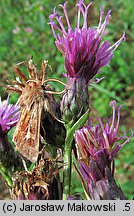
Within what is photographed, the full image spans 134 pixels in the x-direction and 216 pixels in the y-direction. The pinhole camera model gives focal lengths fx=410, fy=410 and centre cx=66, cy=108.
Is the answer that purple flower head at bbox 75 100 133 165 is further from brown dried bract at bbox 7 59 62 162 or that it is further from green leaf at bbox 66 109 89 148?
brown dried bract at bbox 7 59 62 162

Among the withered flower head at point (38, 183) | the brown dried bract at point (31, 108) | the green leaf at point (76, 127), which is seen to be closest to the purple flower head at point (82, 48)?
the brown dried bract at point (31, 108)

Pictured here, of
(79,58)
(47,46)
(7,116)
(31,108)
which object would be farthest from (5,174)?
(47,46)

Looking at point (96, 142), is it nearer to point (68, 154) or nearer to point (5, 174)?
point (68, 154)

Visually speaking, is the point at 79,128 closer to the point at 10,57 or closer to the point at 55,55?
the point at 55,55

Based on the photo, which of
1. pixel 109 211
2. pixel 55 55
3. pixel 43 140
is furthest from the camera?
pixel 55 55

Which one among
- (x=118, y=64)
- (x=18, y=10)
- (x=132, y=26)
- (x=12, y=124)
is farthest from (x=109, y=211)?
(x=18, y=10)

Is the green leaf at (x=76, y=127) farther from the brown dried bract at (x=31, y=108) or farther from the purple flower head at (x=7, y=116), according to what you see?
the purple flower head at (x=7, y=116)

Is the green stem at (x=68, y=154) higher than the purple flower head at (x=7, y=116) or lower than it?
lower
